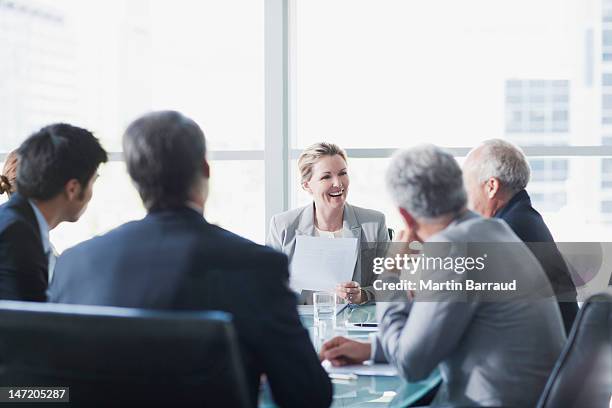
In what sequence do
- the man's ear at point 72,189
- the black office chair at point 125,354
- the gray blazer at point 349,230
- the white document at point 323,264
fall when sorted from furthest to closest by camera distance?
the gray blazer at point 349,230, the white document at point 323,264, the man's ear at point 72,189, the black office chair at point 125,354

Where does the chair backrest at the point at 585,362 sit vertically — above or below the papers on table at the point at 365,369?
above

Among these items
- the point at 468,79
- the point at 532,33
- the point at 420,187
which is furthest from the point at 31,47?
the point at 420,187

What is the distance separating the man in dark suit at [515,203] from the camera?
247 cm

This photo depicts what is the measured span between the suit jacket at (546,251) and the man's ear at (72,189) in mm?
1438

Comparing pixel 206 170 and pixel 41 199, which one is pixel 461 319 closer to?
pixel 206 170

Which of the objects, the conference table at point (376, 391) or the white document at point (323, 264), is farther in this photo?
the white document at point (323, 264)

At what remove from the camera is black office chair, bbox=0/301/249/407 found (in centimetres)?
111

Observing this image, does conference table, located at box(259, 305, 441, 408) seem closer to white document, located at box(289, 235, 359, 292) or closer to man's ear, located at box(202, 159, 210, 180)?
man's ear, located at box(202, 159, 210, 180)

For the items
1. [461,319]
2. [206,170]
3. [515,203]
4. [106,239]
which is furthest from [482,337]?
[515,203]

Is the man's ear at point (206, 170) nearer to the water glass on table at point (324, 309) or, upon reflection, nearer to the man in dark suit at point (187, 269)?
the man in dark suit at point (187, 269)

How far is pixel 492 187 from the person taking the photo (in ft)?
8.54

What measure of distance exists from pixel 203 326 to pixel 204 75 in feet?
13.2

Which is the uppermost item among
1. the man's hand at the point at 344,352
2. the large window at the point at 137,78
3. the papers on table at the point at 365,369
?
the large window at the point at 137,78

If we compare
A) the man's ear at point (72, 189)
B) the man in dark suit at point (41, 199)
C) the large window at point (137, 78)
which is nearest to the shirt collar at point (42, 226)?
the man in dark suit at point (41, 199)
